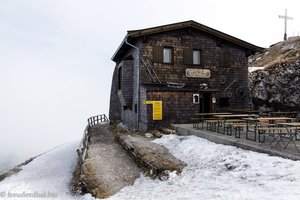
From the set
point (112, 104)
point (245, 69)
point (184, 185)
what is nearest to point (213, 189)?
point (184, 185)

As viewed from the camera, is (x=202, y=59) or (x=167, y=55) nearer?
(x=167, y=55)

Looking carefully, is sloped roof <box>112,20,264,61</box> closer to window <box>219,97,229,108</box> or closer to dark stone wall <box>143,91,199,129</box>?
dark stone wall <box>143,91,199,129</box>

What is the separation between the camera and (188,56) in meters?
18.3

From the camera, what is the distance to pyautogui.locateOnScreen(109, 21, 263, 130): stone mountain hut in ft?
54.0

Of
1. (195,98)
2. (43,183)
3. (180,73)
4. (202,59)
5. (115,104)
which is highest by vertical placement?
(202,59)

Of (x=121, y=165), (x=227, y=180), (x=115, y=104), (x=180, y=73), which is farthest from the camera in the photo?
(x=115, y=104)

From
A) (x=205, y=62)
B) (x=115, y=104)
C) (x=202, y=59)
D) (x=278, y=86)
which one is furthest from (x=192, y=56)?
(x=115, y=104)

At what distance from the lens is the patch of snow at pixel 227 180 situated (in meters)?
5.56

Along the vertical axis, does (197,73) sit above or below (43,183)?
above

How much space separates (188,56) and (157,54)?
7.69 ft

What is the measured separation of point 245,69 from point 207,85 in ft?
12.4

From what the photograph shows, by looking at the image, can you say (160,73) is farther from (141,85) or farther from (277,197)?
(277,197)

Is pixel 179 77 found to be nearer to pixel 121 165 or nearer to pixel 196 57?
pixel 196 57

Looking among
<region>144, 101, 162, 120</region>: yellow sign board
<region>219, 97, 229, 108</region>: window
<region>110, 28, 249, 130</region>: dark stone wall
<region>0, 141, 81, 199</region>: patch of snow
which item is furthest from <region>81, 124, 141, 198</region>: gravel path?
<region>219, 97, 229, 108</region>: window
